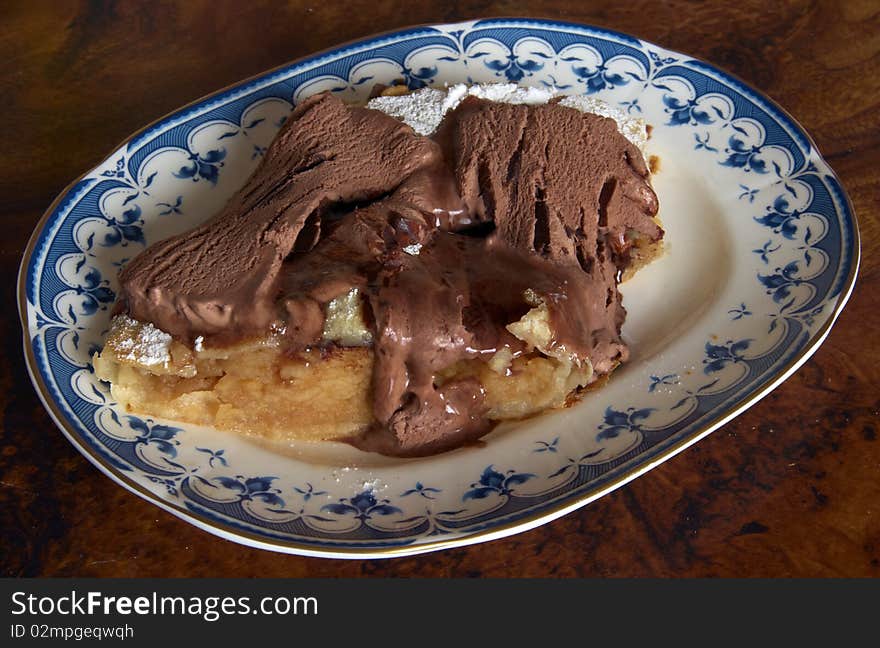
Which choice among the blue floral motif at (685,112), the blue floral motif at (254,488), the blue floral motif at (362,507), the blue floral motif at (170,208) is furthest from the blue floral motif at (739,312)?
the blue floral motif at (170,208)

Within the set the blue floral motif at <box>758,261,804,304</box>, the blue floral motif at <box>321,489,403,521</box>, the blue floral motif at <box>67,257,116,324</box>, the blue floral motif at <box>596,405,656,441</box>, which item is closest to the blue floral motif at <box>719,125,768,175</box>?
the blue floral motif at <box>758,261,804,304</box>

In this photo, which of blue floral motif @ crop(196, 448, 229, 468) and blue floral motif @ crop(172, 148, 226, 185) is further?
blue floral motif @ crop(172, 148, 226, 185)

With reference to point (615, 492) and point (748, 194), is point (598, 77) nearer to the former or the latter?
A: point (748, 194)

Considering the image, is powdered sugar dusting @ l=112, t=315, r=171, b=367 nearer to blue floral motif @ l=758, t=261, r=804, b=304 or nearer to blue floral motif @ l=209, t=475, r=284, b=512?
blue floral motif @ l=209, t=475, r=284, b=512

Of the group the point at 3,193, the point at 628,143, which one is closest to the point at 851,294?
the point at 628,143

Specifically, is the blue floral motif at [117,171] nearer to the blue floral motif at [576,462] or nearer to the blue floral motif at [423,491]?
the blue floral motif at [423,491]

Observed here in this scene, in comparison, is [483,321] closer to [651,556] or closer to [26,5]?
[651,556]

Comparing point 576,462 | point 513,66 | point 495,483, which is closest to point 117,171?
point 513,66

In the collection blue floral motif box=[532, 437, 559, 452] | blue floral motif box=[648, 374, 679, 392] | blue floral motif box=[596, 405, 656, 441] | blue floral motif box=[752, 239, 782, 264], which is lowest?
blue floral motif box=[532, 437, 559, 452]
